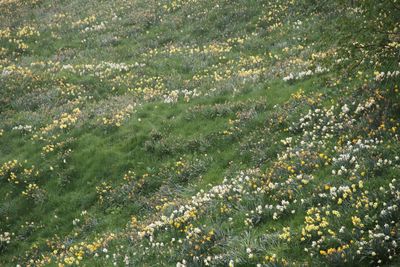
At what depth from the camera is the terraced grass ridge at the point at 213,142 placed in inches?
424

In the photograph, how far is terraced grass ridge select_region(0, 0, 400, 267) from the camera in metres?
10.8

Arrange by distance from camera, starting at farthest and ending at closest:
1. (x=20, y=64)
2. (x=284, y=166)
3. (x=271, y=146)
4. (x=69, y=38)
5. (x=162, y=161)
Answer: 1. (x=69, y=38)
2. (x=20, y=64)
3. (x=162, y=161)
4. (x=271, y=146)
5. (x=284, y=166)

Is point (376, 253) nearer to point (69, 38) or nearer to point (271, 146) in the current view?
point (271, 146)

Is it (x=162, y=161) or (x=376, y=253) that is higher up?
(x=376, y=253)

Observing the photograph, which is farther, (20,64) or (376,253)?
(20,64)

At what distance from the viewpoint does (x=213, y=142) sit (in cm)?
1719

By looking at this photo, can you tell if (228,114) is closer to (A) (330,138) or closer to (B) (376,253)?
(A) (330,138)

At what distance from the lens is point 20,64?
2922 centimetres

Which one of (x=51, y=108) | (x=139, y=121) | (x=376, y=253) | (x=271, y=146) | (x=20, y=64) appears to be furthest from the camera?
(x=20, y=64)

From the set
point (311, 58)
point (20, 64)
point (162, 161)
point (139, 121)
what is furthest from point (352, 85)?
point (20, 64)

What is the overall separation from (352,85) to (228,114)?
4989mm

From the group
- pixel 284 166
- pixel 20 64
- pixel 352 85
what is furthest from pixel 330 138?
pixel 20 64

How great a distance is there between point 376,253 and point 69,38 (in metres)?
28.9

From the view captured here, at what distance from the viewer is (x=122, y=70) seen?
26.4m
